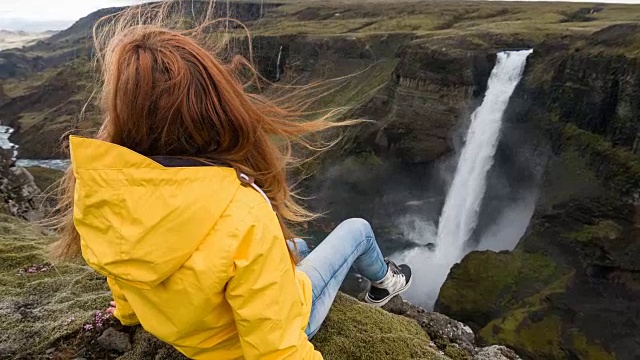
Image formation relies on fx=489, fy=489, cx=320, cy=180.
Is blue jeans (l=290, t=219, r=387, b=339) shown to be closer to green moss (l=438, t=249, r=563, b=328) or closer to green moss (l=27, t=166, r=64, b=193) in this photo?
green moss (l=438, t=249, r=563, b=328)

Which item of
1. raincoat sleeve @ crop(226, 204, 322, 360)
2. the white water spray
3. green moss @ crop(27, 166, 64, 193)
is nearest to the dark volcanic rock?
raincoat sleeve @ crop(226, 204, 322, 360)

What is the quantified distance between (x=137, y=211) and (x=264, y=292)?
861mm

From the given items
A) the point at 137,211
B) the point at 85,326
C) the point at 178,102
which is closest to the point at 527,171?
the point at 85,326

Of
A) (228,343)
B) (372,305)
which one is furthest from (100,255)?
(372,305)

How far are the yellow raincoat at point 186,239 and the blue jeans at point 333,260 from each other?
1649mm

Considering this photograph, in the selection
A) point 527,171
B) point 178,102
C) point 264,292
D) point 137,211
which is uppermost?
point 178,102

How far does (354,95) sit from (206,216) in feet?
174

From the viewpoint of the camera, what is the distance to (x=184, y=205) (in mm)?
2701

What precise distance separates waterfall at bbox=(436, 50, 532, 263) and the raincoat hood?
33.8m

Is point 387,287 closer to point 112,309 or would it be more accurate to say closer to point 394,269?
point 394,269

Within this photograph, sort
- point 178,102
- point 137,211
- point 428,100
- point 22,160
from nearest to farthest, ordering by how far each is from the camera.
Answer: point 137,211 < point 178,102 < point 428,100 < point 22,160

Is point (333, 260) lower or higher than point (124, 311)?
higher

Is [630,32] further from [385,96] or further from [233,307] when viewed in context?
[233,307]

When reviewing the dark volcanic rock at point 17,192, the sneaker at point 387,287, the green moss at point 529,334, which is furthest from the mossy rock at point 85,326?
the green moss at point 529,334
